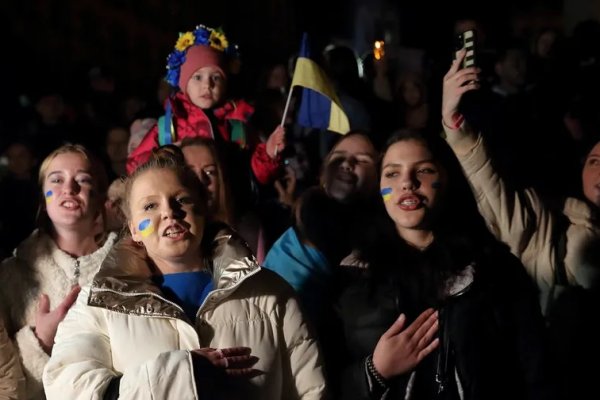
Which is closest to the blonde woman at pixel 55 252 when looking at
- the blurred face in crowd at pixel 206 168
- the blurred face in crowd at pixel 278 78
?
the blurred face in crowd at pixel 206 168

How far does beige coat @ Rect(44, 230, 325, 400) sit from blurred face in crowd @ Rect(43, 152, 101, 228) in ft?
3.77

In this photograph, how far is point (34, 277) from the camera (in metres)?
4.94

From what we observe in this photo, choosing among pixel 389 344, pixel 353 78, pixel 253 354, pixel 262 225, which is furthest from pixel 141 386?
pixel 353 78

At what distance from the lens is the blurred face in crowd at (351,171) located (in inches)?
204

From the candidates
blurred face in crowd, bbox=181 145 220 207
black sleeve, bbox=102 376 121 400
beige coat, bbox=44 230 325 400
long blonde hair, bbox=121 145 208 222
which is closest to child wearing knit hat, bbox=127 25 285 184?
blurred face in crowd, bbox=181 145 220 207

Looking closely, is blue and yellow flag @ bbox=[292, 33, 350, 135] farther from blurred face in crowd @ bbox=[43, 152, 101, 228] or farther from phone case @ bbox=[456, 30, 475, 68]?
blurred face in crowd @ bbox=[43, 152, 101, 228]

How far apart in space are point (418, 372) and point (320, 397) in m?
0.45

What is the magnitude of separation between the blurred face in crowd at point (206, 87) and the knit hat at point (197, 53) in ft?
0.12

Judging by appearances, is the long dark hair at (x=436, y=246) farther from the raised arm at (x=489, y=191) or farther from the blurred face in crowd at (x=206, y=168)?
the blurred face in crowd at (x=206, y=168)

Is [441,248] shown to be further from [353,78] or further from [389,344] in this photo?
[353,78]

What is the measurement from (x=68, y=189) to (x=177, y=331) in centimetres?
152

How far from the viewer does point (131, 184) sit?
409 cm

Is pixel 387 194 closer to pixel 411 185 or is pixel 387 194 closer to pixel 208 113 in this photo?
pixel 411 185

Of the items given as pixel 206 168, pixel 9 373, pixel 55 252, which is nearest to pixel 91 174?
pixel 55 252
